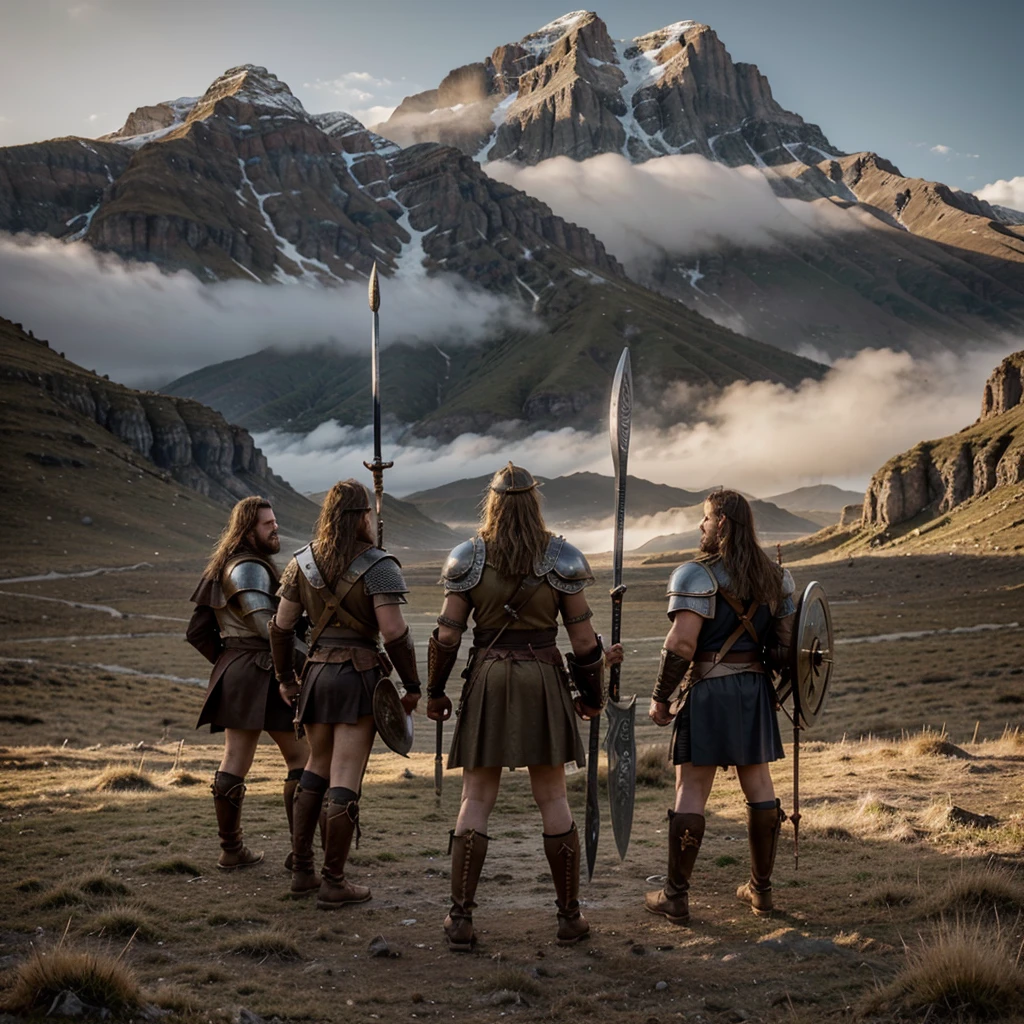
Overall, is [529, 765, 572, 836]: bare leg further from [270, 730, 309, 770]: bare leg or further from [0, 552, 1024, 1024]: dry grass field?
[270, 730, 309, 770]: bare leg

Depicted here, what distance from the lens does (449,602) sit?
276 inches

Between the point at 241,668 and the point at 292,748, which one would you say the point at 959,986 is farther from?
the point at 241,668

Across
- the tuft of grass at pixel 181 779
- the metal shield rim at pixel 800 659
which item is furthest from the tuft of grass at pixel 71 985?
the tuft of grass at pixel 181 779

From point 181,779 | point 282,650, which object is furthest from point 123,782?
point 282,650

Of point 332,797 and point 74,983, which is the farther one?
point 332,797

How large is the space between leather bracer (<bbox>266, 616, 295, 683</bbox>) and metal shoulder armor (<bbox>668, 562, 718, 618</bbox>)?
10.1ft

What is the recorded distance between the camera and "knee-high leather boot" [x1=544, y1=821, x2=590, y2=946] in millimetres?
6602

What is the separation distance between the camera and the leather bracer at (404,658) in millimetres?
7344

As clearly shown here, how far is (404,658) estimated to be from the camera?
24.3 ft

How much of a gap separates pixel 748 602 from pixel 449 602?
86.5 inches

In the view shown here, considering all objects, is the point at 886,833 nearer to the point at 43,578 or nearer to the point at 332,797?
the point at 332,797

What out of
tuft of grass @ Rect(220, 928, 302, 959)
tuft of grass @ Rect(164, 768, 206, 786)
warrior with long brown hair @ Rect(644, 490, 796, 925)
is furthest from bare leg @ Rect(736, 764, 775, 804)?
tuft of grass @ Rect(164, 768, 206, 786)

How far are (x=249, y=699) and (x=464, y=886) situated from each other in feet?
8.87

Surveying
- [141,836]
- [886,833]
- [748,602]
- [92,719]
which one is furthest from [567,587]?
[92,719]
